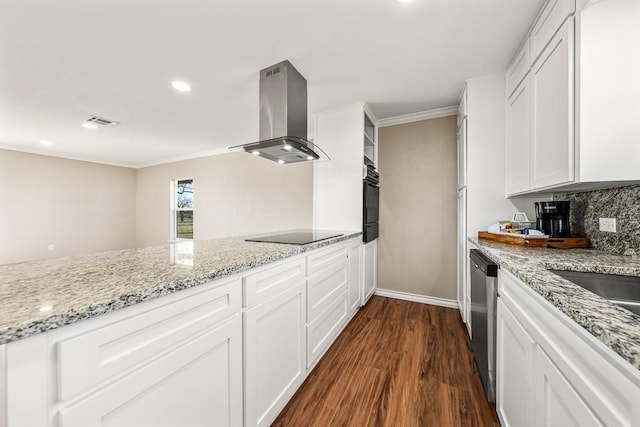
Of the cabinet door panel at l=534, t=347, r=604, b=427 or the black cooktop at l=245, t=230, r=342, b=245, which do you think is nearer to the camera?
the cabinet door panel at l=534, t=347, r=604, b=427

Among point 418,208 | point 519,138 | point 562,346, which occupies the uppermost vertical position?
point 519,138

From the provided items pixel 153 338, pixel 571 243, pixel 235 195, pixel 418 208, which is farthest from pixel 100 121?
pixel 571 243

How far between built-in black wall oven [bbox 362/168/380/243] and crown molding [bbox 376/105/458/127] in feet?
2.49

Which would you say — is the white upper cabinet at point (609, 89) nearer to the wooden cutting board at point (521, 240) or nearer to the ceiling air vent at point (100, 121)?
the wooden cutting board at point (521, 240)

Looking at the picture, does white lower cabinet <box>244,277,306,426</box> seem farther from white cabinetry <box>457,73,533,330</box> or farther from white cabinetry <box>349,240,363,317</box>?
white cabinetry <box>457,73,533,330</box>

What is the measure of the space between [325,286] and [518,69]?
2.24 meters

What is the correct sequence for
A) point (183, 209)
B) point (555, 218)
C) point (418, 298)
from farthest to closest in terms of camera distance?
A: point (183, 209), point (418, 298), point (555, 218)

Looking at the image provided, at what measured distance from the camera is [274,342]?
4.09 feet

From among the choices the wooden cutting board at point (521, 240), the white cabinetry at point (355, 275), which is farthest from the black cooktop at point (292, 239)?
the wooden cutting board at point (521, 240)

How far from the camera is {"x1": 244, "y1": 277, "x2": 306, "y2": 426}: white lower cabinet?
109 cm

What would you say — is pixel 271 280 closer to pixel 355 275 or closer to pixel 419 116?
pixel 355 275

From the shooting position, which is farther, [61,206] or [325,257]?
[61,206]

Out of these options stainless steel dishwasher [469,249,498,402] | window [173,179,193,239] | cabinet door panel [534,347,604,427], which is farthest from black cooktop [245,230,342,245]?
window [173,179,193,239]

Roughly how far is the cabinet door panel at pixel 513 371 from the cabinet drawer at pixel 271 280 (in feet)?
3.53
